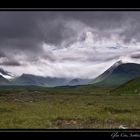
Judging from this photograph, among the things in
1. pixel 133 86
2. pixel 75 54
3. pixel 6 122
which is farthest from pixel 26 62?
pixel 133 86

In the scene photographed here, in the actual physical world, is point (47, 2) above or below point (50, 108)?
above

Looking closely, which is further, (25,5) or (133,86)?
(133,86)

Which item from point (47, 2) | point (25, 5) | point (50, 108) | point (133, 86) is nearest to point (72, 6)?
point (47, 2)

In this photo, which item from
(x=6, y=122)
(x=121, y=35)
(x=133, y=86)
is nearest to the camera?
(x=6, y=122)

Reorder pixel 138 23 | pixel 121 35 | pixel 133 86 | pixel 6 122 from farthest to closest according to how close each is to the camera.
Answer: pixel 133 86 → pixel 121 35 → pixel 138 23 → pixel 6 122

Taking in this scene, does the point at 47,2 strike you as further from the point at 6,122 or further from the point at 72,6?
the point at 6,122

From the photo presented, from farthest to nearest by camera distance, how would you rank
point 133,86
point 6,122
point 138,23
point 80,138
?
1. point 133,86
2. point 138,23
3. point 6,122
4. point 80,138

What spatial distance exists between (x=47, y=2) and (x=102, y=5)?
86cm

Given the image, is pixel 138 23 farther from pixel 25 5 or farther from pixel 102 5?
pixel 25 5

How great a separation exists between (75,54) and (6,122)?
2120 mm

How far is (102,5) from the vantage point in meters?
4.93

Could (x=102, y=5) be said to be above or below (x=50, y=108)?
above

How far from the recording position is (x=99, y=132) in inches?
191

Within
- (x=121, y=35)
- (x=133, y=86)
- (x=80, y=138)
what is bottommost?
(x=80, y=138)
